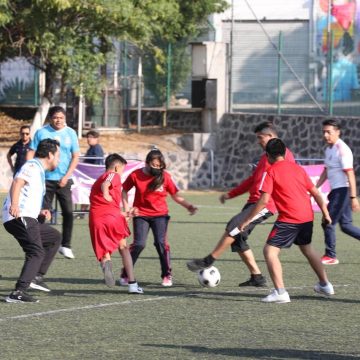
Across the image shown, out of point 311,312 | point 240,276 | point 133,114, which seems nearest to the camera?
point 311,312

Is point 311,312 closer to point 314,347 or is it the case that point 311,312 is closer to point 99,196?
point 314,347

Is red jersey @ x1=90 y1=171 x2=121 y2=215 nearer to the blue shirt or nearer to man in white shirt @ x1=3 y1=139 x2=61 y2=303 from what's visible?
man in white shirt @ x1=3 y1=139 x2=61 y2=303

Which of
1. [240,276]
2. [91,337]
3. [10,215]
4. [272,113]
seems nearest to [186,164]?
[272,113]

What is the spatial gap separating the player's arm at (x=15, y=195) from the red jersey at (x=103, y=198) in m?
1.17

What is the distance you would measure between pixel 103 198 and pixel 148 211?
65 cm

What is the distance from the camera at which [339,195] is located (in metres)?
14.9

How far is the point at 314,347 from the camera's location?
9.01 meters

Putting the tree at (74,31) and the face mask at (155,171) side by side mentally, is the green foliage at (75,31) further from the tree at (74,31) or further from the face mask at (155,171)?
the face mask at (155,171)

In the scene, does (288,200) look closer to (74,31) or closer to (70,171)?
(70,171)

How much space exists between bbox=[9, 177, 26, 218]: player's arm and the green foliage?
1591 centimetres

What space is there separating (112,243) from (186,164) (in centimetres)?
1855

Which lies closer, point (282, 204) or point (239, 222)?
point (282, 204)

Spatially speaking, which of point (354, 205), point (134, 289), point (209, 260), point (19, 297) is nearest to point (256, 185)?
point (209, 260)

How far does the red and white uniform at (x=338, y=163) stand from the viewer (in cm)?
1474
